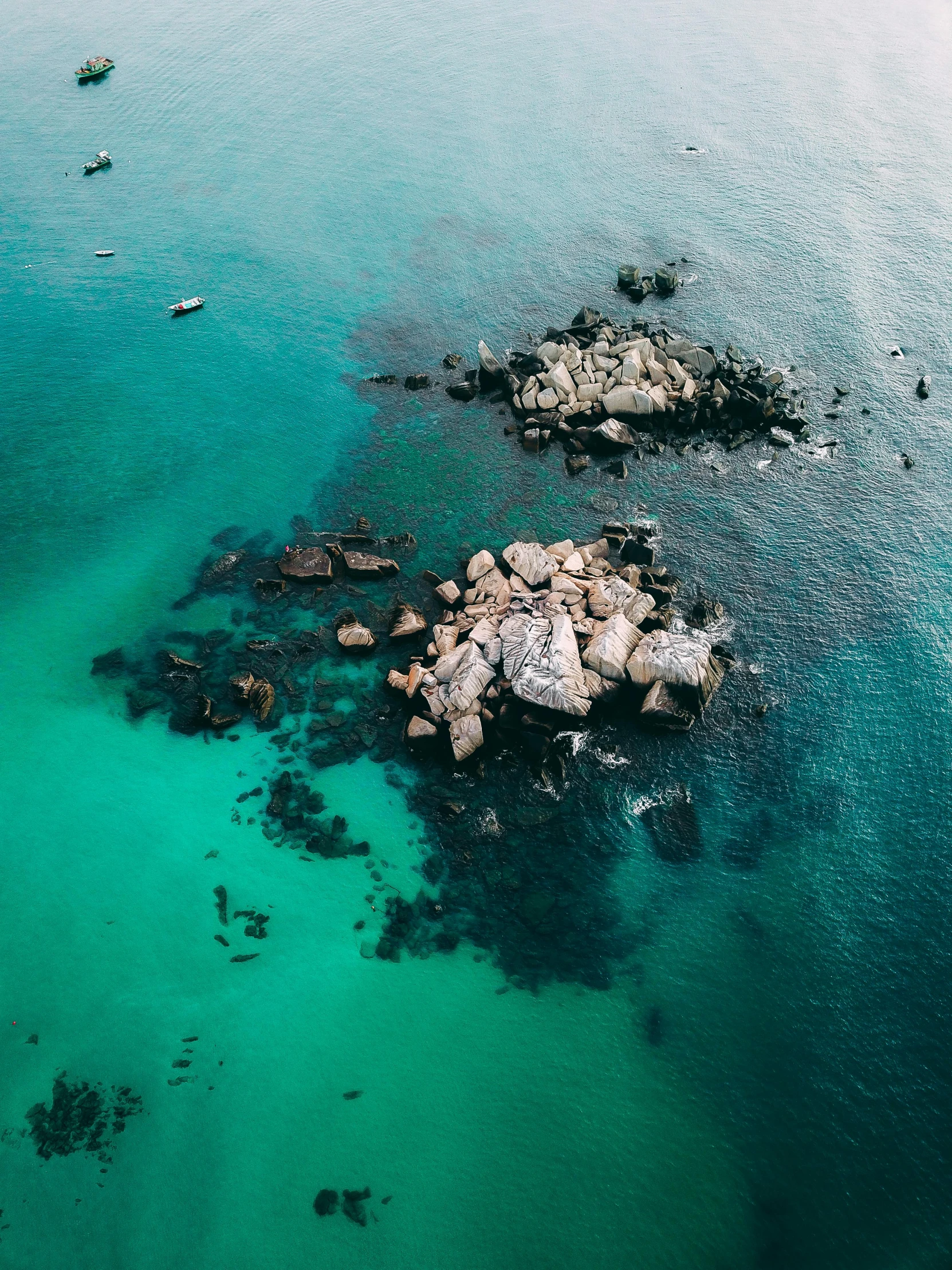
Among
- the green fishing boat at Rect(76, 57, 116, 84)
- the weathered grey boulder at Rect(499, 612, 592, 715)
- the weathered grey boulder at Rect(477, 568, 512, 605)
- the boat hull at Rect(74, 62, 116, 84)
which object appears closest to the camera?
the weathered grey boulder at Rect(499, 612, 592, 715)

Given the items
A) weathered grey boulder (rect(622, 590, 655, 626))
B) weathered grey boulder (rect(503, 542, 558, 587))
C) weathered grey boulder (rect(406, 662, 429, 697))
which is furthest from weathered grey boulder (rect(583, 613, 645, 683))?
weathered grey boulder (rect(406, 662, 429, 697))

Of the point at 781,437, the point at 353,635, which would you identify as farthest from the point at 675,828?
the point at 781,437

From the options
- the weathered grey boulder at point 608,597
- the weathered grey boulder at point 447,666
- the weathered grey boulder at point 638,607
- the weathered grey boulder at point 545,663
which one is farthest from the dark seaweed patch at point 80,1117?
the weathered grey boulder at point 638,607

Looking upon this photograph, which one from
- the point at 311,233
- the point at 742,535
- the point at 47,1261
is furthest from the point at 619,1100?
the point at 311,233

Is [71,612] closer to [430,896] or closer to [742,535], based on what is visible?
[430,896]

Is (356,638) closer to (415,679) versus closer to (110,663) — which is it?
(415,679)

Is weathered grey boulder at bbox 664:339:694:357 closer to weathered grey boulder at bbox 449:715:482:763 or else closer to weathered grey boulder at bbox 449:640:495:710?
weathered grey boulder at bbox 449:640:495:710
